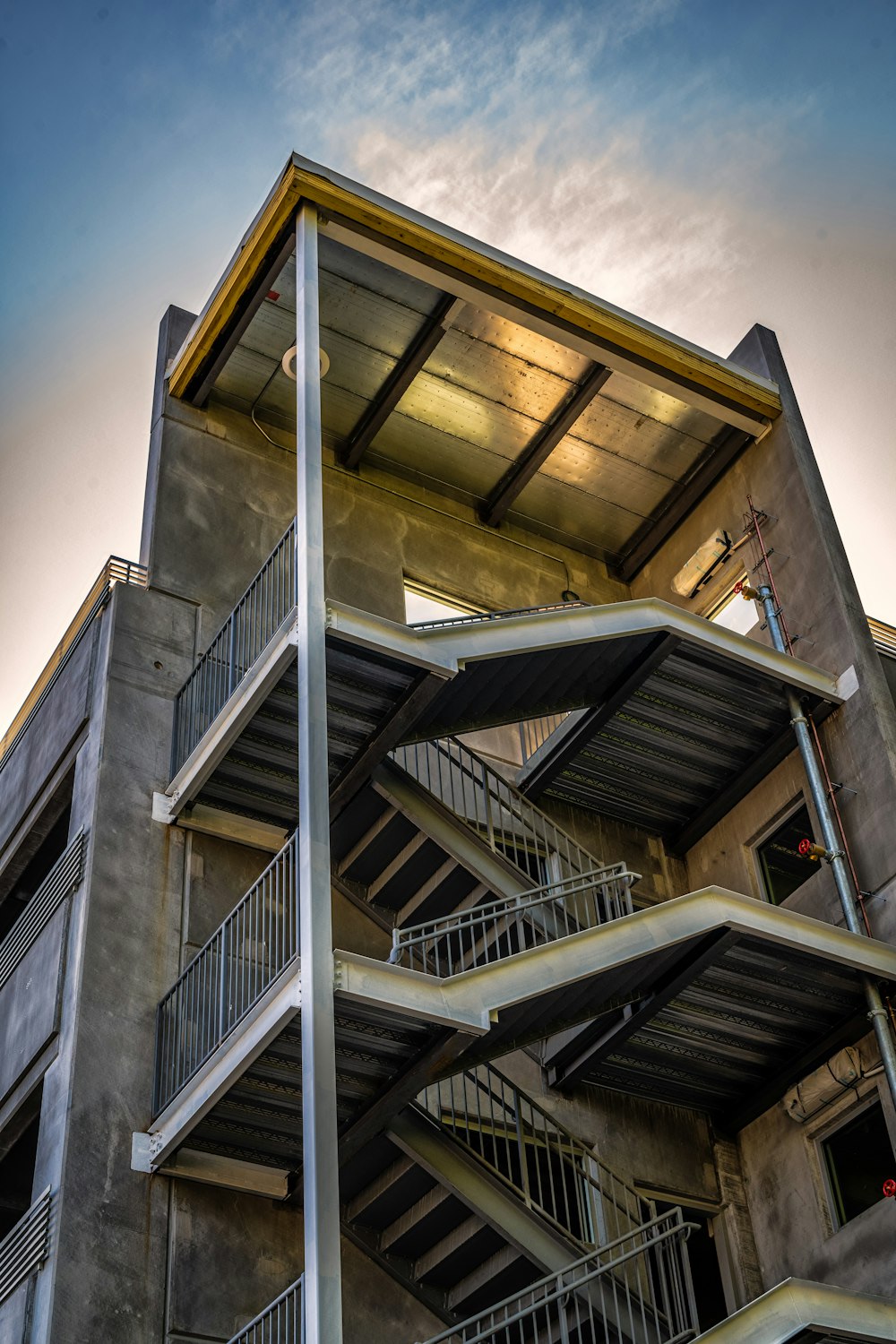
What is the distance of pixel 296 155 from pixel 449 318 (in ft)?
10.1

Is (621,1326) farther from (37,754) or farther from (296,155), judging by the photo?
(296,155)

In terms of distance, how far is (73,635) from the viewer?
20.2m

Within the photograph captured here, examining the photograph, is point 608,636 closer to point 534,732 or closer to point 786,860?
point 786,860

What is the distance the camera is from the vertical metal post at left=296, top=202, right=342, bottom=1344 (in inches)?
455

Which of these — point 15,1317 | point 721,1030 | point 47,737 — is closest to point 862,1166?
point 721,1030

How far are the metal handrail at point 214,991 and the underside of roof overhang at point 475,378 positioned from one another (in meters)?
7.46

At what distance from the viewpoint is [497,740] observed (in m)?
21.4

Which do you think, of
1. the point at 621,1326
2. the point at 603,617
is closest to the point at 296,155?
the point at 603,617

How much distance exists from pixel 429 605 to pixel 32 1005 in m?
7.88

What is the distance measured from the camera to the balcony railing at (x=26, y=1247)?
14188 mm

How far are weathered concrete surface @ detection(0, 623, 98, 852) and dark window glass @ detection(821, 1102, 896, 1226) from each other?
367 inches

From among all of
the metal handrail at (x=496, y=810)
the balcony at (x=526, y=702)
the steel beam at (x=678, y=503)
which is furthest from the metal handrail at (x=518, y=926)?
the steel beam at (x=678, y=503)

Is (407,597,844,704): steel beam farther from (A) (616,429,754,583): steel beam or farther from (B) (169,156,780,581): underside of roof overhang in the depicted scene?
(B) (169,156,780,581): underside of roof overhang

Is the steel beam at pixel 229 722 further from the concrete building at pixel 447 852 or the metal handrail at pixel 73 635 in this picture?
the metal handrail at pixel 73 635
